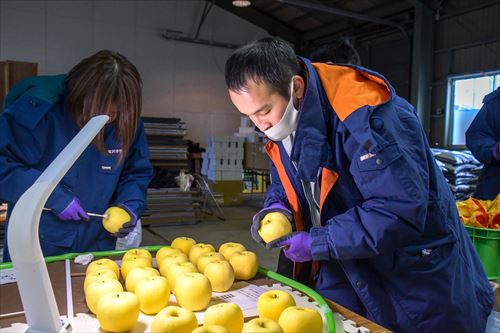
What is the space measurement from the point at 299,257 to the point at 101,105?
3.21 feet

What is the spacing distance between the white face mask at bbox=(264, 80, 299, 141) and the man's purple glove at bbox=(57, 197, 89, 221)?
0.84m

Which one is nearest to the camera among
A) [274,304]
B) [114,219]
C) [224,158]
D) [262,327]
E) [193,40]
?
[262,327]

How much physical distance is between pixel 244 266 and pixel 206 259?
0.13m

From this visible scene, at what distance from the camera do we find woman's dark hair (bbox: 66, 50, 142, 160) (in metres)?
1.69

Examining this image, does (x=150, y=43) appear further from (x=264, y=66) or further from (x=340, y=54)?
(x=264, y=66)

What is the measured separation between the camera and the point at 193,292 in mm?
1155

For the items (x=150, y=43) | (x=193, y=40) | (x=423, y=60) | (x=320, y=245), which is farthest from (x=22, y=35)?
(x=320, y=245)

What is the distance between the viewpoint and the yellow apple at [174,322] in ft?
3.16

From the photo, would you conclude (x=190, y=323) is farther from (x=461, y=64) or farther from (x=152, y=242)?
(x=461, y=64)

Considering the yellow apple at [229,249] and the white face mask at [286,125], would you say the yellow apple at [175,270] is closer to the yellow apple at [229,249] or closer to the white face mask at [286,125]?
the yellow apple at [229,249]

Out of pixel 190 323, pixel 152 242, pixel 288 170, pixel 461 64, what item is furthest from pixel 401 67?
pixel 190 323

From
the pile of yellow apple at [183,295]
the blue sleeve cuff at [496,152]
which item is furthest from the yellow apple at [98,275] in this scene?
the blue sleeve cuff at [496,152]

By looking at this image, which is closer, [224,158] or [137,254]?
[137,254]

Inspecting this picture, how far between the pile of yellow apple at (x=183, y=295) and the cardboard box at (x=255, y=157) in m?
6.78
